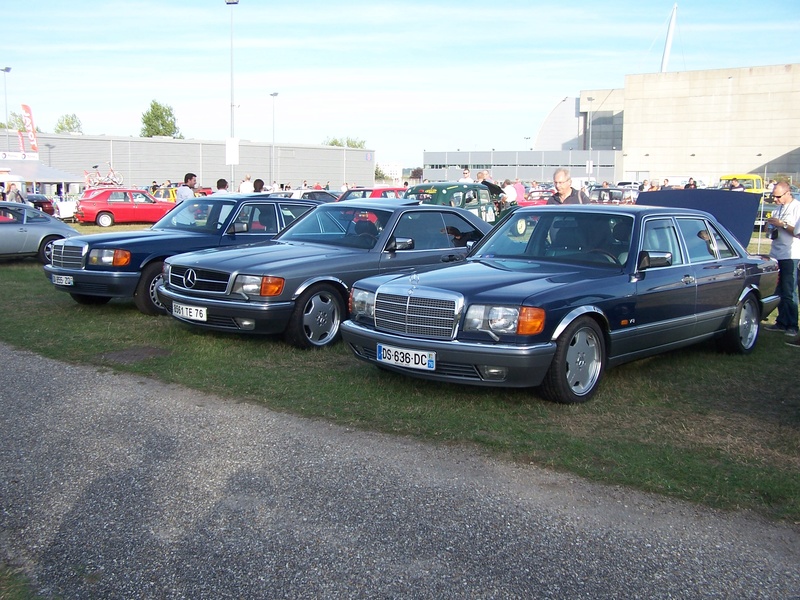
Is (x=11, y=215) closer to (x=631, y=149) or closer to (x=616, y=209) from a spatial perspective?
(x=616, y=209)

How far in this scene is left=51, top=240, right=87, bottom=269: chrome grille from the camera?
9.72 m

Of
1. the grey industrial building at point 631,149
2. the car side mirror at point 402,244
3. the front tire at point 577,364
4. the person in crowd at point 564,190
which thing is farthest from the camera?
the grey industrial building at point 631,149

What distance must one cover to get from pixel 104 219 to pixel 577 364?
2982 centimetres

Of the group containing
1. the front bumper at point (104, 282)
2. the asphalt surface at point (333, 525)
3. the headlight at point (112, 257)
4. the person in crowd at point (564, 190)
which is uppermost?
the person in crowd at point (564, 190)

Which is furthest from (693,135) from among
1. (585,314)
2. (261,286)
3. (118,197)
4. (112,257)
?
(585,314)

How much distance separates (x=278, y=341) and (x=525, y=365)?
135 inches

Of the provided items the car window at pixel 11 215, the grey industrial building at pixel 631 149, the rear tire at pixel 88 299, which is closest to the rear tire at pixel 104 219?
the car window at pixel 11 215

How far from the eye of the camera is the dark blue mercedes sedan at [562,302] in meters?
5.65

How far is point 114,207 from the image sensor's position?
32.6m

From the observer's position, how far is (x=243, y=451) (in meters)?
4.94

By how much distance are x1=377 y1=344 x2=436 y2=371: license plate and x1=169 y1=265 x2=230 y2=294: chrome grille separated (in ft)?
7.58

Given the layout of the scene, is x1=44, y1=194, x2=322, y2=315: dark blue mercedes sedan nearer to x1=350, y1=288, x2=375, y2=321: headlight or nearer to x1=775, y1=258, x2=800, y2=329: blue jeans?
x1=350, y1=288, x2=375, y2=321: headlight

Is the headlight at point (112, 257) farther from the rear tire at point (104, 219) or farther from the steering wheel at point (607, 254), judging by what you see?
the rear tire at point (104, 219)

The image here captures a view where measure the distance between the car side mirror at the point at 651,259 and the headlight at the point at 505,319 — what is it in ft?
4.54
